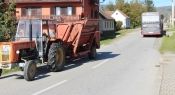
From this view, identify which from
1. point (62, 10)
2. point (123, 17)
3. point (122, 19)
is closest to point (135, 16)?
point (122, 19)

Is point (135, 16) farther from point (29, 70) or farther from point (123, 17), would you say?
point (29, 70)

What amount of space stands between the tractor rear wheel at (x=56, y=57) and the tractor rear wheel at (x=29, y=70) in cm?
133

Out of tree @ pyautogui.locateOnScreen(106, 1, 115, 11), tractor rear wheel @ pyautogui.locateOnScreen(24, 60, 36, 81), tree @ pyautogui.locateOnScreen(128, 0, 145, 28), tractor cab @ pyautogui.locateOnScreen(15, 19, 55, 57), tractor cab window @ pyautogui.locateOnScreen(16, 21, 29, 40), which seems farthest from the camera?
tree @ pyautogui.locateOnScreen(106, 1, 115, 11)

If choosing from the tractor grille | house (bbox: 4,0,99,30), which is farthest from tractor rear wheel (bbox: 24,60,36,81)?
house (bbox: 4,0,99,30)

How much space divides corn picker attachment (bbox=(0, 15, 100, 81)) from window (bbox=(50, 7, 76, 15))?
19.4 m

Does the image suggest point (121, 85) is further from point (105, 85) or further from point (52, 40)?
point (52, 40)

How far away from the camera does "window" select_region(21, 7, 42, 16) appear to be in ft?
122

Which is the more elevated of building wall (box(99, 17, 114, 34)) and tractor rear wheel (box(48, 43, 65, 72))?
building wall (box(99, 17, 114, 34))

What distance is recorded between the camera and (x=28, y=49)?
11.4 m

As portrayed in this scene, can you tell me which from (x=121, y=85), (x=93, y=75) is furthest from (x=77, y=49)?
(x=121, y=85)

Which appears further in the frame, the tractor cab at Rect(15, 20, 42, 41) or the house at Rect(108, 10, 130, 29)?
the house at Rect(108, 10, 130, 29)

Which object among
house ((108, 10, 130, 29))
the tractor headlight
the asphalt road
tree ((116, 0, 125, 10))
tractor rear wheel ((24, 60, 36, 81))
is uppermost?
tree ((116, 0, 125, 10))

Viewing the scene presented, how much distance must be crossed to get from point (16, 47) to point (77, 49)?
5.35 meters

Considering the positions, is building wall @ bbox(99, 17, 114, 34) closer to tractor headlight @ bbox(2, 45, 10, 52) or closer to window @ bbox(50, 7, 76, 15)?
window @ bbox(50, 7, 76, 15)
